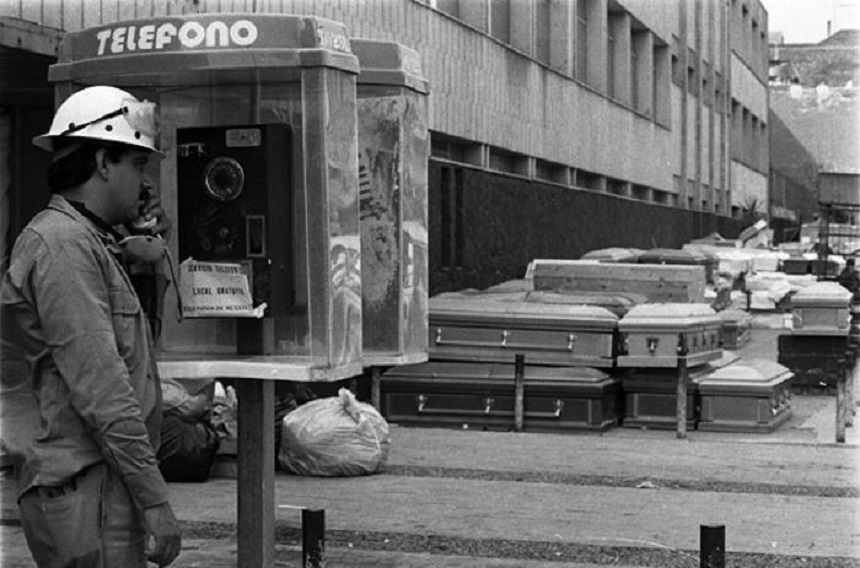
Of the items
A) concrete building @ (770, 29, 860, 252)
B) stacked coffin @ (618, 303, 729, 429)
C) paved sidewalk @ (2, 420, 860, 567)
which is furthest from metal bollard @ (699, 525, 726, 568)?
concrete building @ (770, 29, 860, 252)

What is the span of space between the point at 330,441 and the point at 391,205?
2970 mm

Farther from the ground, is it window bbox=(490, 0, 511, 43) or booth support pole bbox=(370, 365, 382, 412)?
window bbox=(490, 0, 511, 43)

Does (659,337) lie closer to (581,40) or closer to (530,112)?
(530,112)

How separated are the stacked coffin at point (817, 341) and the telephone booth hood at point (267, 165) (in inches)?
552

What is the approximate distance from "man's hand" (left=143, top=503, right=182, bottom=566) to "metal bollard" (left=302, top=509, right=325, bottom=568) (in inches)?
111

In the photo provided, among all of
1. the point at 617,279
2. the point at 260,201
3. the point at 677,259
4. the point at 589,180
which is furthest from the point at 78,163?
the point at 589,180

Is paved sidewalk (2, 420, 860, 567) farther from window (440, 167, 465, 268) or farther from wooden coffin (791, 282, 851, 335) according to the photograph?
wooden coffin (791, 282, 851, 335)

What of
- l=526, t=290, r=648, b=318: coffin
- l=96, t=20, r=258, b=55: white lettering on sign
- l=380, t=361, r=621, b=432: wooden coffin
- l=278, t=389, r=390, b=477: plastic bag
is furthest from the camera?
l=526, t=290, r=648, b=318: coffin

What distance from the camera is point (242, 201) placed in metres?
6.63

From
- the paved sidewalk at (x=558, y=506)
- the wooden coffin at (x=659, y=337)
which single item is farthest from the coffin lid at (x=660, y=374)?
the paved sidewalk at (x=558, y=506)

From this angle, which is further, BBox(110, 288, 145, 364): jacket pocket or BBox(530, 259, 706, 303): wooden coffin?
BBox(530, 259, 706, 303): wooden coffin

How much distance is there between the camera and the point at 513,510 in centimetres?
964

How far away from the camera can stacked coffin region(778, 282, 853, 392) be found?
20.0 m

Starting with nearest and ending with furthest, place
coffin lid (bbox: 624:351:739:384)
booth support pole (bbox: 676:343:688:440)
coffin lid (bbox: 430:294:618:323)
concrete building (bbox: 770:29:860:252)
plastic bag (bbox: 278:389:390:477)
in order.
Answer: plastic bag (bbox: 278:389:390:477), booth support pole (bbox: 676:343:688:440), coffin lid (bbox: 624:351:739:384), coffin lid (bbox: 430:294:618:323), concrete building (bbox: 770:29:860:252)
